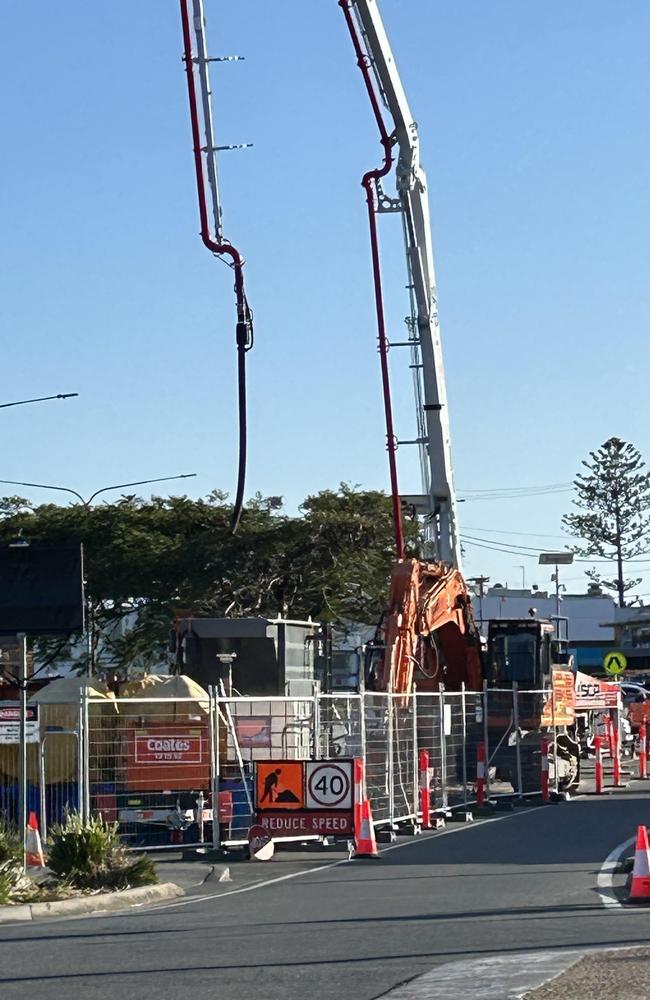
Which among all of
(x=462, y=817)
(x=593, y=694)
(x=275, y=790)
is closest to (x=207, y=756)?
(x=275, y=790)

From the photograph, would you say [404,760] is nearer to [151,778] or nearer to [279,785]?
[151,778]

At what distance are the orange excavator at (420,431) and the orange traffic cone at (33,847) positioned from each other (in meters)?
11.2

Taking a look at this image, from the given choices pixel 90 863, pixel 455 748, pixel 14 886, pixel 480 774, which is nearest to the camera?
pixel 14 886

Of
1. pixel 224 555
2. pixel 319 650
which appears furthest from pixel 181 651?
pixel 224 555

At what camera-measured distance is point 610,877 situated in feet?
54.1

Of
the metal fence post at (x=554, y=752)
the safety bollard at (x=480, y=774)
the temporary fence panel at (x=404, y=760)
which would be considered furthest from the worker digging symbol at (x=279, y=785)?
the metal fence post at (x=554, y=752)

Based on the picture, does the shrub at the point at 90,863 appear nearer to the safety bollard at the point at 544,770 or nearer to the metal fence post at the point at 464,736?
the metal fence post at the point at 464,736

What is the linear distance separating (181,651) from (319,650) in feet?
11.3

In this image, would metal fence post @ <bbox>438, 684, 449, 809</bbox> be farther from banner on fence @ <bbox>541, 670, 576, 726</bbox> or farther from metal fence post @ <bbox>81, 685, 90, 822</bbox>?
metal fence post @ <bbox>81, 685, 90, 822</bbox>

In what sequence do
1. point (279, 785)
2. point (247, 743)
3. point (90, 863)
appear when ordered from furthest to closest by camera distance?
point (247, 743)
point (279, 785)
point (90, 863)

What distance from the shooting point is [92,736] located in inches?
827

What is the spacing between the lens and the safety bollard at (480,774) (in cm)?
2720

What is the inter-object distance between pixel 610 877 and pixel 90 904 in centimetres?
540

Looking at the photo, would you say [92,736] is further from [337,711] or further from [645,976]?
[645,976]
